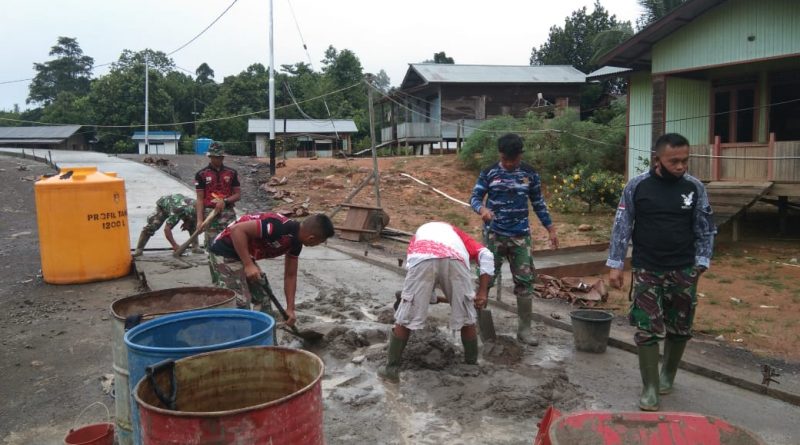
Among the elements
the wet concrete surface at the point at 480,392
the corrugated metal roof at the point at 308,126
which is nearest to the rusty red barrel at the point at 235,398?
the wet concrete surface at the point at 480,392

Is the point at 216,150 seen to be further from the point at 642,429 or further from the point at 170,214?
the point at 642,429

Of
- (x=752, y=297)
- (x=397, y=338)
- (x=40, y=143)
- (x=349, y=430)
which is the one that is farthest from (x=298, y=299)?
(x=40, y=143)

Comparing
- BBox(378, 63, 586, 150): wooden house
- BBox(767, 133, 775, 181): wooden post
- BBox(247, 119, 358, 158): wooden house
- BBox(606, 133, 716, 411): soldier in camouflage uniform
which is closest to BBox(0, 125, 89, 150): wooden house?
BBox(247, 119, 358, 158): wooden house

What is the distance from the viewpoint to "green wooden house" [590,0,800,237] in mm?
11359

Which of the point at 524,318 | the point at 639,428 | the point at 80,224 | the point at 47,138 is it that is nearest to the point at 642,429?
the point at 639,428

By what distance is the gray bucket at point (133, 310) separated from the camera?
3.14 meters

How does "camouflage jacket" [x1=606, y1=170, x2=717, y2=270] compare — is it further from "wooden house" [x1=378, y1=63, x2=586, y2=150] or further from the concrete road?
"wooden house" [x1=378, y1=63, x2=586, y2=150]

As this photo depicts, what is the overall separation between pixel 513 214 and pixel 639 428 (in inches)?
116

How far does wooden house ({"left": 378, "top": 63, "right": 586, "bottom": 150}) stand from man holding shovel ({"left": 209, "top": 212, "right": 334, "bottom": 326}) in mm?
23207

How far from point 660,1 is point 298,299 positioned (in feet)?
83.7

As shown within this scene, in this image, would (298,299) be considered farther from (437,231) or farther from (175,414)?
(175,414)

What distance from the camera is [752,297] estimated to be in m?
7.51

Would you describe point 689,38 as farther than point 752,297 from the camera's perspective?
Yes

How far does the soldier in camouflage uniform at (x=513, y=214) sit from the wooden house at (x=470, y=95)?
22.1 meters
